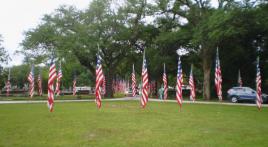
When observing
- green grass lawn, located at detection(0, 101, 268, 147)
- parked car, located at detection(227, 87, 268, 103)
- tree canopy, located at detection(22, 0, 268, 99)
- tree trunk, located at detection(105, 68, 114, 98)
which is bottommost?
green grass lawn, located at detection(0, 101, 268, 147)

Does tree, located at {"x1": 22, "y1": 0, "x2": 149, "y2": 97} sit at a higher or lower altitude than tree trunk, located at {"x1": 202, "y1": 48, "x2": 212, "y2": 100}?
higher

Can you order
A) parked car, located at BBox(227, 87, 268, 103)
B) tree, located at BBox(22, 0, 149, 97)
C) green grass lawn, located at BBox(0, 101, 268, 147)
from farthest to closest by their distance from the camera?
tree, located at BBox(22, 0, 149, 97) → parked car, located at BBox(227, 87, 268, 103) → green grass lawn, located at BBox(0, 101, 268, 147)

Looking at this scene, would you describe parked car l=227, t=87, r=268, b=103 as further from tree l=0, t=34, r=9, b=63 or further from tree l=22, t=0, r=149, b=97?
tree l=0, t=34, r=9, b=63

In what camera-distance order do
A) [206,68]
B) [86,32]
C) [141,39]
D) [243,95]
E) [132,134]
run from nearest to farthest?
[132,134], [243,95], [206,68], [86,32], [141,39]

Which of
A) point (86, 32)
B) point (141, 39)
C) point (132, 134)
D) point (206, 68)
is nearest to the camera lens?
point (132, 134)

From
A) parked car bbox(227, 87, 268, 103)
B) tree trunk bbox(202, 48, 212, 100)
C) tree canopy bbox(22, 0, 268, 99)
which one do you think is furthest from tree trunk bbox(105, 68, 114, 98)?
parked car bbox(227, 87, 268, 103)

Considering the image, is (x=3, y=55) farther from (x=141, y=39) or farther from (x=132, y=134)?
(x=132, y=134)

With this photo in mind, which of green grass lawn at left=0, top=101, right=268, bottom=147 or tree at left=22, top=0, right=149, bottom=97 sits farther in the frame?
tree at left=22, top=0, right=149, bottom=97

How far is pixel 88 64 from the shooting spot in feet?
188

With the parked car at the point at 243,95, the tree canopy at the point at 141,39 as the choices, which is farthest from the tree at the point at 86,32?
the parked car at the point at 243,95

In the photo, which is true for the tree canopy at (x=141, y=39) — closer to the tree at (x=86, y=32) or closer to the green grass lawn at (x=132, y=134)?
the tree at (x=86, y=32)

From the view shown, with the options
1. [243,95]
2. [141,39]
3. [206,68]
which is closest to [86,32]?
[141,39]

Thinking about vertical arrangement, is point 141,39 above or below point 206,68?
above

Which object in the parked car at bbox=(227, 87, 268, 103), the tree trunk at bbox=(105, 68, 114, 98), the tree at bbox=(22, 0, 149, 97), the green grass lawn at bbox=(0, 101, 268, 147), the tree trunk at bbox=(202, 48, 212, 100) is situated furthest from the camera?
the tree trunk at bbox=(105, 68, 114, 98)
